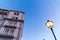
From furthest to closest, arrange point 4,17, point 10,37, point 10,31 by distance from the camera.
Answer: point 4,17 < point 10,31 < point 10,37

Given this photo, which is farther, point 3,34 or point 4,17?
point 4,17

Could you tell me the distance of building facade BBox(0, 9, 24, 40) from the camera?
24.1 m

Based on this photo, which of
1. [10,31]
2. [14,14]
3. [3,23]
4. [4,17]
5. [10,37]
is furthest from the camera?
[14,14]

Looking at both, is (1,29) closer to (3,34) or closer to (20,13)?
(3,34)

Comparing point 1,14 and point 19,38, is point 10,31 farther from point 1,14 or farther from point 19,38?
point 1,14

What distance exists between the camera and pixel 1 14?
102ft

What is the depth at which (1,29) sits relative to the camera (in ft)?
84.1

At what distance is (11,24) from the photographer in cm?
2766

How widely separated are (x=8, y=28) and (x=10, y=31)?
114 centimetres

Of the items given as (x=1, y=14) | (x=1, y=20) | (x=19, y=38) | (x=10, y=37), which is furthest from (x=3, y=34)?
(x=1, y=14)

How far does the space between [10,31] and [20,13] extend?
8.77 metres

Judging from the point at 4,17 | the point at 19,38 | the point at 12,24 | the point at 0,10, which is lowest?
the point at 19,38

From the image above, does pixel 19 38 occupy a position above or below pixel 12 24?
below

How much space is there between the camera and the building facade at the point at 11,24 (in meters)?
24.1
